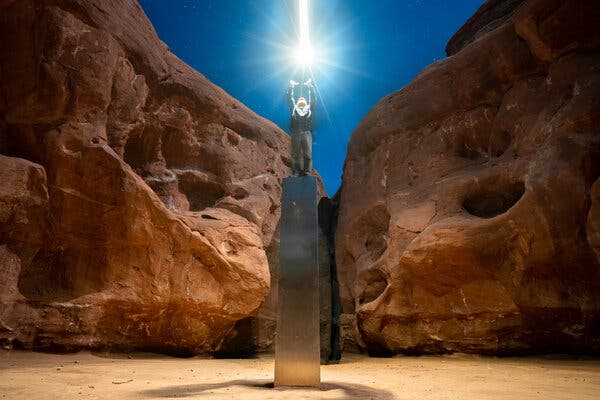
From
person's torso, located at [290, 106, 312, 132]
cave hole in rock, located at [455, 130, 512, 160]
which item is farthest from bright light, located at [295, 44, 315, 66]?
cave hole in rock, located at [455, 130, 512, 160]

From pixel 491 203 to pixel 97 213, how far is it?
9.41m

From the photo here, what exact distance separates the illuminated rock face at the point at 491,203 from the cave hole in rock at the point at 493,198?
3 centimetres

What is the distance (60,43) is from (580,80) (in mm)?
11340

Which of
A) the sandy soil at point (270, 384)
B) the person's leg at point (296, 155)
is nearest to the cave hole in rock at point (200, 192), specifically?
the sandy soil at point (270, 384)

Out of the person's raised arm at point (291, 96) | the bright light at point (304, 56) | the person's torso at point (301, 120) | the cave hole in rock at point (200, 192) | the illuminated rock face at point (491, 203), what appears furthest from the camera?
the cave hole in rock at point (200, 192)

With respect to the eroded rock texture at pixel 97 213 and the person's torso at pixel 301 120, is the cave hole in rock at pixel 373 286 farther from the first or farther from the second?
the person's torso at pixel 301 120

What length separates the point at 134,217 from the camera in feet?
31.0

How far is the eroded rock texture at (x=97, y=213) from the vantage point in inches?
330

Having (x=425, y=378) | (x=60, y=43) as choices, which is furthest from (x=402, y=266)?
(x=60, y=43)

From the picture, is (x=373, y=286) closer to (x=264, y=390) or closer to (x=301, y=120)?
(x=301, y=120)

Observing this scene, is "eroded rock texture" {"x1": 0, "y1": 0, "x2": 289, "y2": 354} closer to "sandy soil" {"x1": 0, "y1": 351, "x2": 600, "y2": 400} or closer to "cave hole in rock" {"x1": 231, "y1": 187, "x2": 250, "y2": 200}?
"cave hole in rock" {"x1": 231, "y1": 187, "x2": 250, "y2": 200}

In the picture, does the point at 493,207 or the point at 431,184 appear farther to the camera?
the point at 431,184

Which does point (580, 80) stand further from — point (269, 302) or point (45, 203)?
point (45, 203)

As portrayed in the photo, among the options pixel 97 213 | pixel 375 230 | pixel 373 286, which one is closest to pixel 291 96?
pixel 97 213
